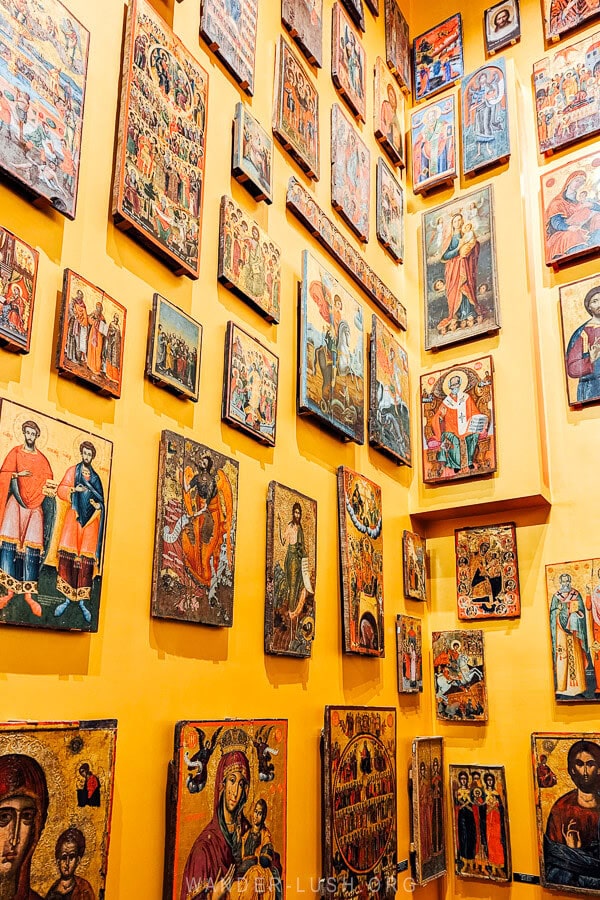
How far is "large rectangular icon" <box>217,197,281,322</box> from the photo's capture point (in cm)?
530

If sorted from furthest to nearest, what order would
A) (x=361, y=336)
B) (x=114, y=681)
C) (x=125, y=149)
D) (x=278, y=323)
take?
(x=361, y=336)
(x=278, y=323)
(x=125, y=149)
(x=114, y=681)

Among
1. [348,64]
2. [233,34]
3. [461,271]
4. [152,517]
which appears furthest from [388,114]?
[152,517]

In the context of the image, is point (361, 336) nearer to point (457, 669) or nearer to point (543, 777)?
point (457, 669)

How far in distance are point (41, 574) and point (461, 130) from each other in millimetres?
7157

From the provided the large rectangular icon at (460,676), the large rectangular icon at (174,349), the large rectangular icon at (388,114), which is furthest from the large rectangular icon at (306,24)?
the large rectangular icon at (460,676)

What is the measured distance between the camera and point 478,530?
7.44m

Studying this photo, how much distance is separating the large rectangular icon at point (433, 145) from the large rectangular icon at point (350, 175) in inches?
39.9

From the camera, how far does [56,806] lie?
3.42 m

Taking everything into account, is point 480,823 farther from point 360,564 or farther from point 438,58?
point 438,58

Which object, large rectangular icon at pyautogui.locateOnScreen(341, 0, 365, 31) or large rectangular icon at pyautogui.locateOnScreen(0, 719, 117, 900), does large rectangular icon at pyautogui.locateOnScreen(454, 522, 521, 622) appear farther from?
large rectangular icon at pyautogui.locateOnScreen(341, 0, 365, 31)

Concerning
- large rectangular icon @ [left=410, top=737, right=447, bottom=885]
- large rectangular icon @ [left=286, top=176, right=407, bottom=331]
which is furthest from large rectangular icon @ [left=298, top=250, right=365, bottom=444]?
large rectangular icon @ [left=410, top=737, right=447, bottom=885]

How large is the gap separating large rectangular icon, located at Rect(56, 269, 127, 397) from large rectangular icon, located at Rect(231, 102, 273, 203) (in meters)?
1.89

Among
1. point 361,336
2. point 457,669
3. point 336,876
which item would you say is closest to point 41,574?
point 336,876

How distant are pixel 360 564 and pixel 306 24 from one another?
4.77m
